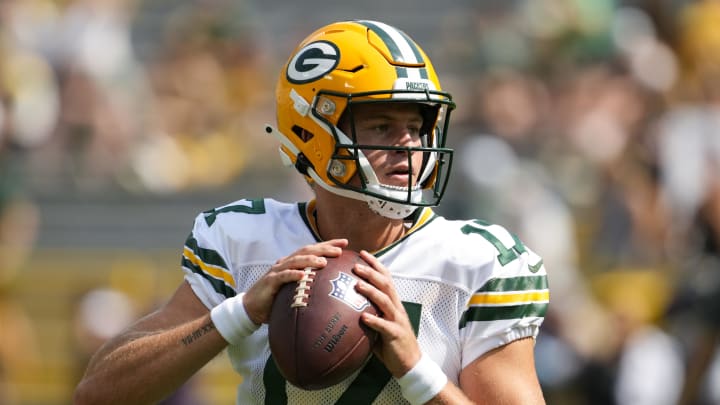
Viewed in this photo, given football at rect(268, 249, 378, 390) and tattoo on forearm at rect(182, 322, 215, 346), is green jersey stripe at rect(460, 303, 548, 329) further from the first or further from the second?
tattoo on forearm at rect(182, 322, 215, 346)

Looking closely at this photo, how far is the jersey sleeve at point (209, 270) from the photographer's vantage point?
368 centimetres

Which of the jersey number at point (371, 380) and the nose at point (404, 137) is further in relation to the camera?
the nose at point (404, 137)

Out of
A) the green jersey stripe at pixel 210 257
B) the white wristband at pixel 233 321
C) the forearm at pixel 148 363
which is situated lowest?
the forearm at pixel 148 363

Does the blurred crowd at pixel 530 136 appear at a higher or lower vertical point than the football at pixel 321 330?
lower

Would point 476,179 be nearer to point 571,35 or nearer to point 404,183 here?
point 571,35

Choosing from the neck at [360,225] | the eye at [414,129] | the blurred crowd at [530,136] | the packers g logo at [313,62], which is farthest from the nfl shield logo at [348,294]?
the blurred crowd at [530,136]

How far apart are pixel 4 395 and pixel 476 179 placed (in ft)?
12.2

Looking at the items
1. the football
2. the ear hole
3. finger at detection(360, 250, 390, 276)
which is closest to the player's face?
the ear hole

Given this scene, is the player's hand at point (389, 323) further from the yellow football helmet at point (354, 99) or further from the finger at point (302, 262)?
the yellow football helmet at point (354, 99)

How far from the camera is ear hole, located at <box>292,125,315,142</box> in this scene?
147 inches

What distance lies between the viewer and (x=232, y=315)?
11.1 ft

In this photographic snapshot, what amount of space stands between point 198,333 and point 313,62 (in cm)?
85

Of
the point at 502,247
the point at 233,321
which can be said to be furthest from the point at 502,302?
the point at 233,321

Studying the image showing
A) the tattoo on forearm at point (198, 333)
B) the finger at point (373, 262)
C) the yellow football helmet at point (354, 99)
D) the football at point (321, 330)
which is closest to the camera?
the football at point (321, 330)
